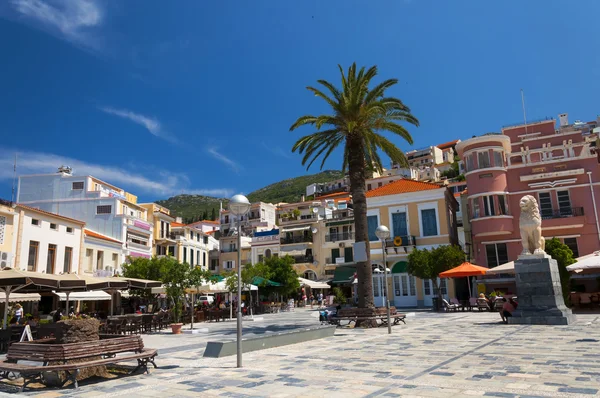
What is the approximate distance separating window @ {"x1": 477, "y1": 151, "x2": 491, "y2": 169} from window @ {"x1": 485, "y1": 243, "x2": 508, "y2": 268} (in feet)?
19.2

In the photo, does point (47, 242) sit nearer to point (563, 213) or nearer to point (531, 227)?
point (531, 227)

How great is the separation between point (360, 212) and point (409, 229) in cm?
1695

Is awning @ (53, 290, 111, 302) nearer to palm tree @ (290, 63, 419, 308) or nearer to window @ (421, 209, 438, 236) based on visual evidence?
palm tree @ (290, 63, 419, 308)

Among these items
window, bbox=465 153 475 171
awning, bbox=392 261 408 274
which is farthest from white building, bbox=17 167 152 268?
window, bbox=465 153 475 171

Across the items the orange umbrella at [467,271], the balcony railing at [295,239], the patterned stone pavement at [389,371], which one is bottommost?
the patterned stone pavement at [389,371]

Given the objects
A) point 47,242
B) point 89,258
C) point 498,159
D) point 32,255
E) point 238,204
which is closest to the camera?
point 238,204

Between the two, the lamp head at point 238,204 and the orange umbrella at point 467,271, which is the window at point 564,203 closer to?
the orange umbrella at point 467,271

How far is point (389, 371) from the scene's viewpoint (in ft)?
29.6

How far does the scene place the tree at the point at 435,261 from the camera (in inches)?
1201

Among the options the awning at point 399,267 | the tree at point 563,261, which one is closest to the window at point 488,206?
the tree at point 563,261

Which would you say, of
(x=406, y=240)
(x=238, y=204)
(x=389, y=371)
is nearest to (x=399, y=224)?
(x=406, y=240)

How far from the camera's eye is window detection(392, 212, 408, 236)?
122ft

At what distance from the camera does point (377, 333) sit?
1705 centimetres

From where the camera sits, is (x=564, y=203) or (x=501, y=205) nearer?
(x=564, y=203)
